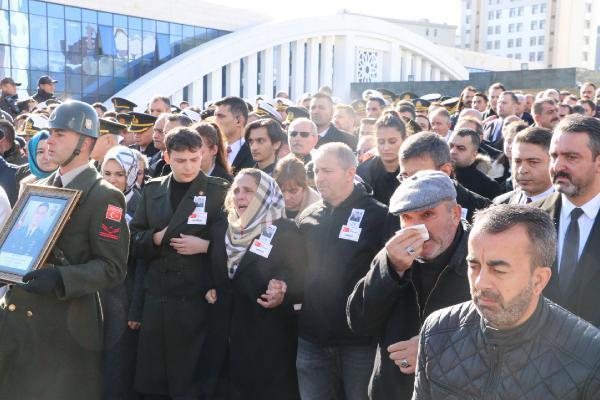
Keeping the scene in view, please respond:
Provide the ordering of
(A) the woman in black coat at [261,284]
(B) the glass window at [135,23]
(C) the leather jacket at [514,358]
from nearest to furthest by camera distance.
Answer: (C) the leather jacket at [514,358], (A) the woman in black coat at [261,284], (B) the glass window at [135,23]

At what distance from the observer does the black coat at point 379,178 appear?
5238 mm

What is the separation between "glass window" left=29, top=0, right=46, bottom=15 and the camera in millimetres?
34000

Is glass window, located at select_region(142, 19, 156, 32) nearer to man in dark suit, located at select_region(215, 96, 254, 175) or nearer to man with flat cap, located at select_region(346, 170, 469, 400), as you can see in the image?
man in dark suit, located at select_region(215, 96, 254, 175)

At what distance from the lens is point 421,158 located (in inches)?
156

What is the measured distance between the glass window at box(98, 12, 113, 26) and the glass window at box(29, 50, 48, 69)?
402 cm

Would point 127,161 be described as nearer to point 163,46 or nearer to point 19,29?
point 19,29

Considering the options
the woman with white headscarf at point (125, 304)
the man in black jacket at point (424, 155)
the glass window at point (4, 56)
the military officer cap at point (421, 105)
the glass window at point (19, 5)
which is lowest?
the woman with white headscarf at point (125, 304)

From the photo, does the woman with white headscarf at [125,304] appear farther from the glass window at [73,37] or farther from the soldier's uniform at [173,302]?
the glass window at [73,37]

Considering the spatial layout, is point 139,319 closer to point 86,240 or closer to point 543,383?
point 86,240

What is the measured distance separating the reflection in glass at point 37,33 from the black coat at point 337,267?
34.5 meters

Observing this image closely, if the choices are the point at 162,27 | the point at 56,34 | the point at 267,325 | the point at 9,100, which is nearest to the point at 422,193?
the point at 267,325

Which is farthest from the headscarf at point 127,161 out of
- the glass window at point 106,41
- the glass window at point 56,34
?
the glass window at point 106,41

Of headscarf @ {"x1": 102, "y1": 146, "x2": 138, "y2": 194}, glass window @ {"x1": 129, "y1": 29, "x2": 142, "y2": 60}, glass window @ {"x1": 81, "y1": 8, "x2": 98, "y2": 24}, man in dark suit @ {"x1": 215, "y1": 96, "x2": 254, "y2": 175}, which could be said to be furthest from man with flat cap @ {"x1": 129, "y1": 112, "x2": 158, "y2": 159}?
glass window @ {"x1": 129, "y1": 29, "x2": 142, "y2": 60}

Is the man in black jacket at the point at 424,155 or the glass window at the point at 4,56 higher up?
the glass window at the point at 4,56
